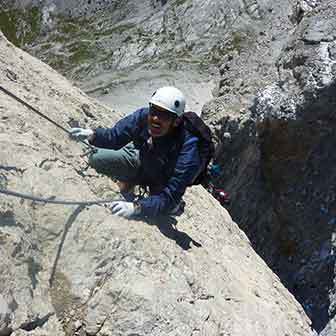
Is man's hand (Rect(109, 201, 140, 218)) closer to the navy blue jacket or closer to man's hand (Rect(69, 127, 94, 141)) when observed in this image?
the navy blue jacket

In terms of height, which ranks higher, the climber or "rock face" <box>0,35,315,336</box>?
the climber

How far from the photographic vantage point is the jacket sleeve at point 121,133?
871 cm

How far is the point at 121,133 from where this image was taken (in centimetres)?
884

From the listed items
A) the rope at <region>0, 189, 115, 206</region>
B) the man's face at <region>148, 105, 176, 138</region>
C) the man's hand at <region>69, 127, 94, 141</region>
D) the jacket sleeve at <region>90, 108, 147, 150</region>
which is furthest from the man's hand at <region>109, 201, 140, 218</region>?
the man's hand at <region>69, 127, 94, 141</region>

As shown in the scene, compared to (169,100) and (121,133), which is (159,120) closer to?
(169,100)

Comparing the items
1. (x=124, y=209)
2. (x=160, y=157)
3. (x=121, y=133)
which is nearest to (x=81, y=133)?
(x=121, y=133)

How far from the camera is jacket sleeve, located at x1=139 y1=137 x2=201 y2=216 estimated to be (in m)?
8.12

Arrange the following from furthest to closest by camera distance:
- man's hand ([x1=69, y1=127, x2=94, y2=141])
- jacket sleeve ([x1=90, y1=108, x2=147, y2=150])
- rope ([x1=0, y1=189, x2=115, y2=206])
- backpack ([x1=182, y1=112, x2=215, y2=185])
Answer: man's hand ([x1=69, y1=127, x2=94, y2=141]), jacket sleeve ([x1=90, y1=108, x2=147, y2=150]), backpack ([x1=182, y1=112, x2=215, y2=185]), rope ([x1=0, y1=189, x2=115, y2=206])

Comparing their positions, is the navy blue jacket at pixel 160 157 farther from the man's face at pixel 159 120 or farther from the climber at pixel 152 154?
the man's face at pixel 159 120

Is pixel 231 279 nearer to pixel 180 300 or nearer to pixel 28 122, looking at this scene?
pixel 180 300

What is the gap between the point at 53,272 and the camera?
7031mm

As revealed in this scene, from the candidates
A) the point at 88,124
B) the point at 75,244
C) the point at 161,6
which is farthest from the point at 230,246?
the point at 161,6

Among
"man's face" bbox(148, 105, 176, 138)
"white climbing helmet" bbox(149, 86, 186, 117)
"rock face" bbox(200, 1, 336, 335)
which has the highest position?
"white climbing helmet" bbox(149, 86, 186, 117)

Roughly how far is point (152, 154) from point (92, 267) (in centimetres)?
218
